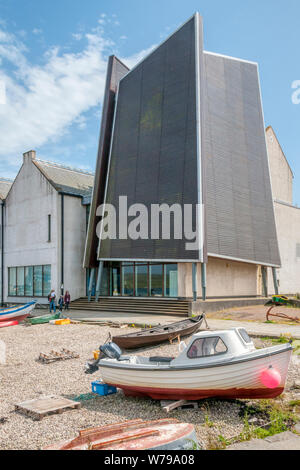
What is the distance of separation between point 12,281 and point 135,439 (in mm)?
37172

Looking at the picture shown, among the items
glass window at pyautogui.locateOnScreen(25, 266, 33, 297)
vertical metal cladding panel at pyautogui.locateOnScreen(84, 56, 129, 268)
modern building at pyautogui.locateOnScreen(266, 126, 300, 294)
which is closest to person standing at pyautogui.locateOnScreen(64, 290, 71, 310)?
vertical metal cladding panel at pyautogui.locateOnScreen(84, 56, 129, 268)

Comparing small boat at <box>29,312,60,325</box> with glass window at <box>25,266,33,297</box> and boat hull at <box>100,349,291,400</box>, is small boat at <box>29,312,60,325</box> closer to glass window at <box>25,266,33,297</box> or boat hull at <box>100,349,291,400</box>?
glass window at <box>25,266,33,297</box>

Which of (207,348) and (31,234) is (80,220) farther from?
(207,348)

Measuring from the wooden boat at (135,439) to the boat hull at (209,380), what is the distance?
2.02 m

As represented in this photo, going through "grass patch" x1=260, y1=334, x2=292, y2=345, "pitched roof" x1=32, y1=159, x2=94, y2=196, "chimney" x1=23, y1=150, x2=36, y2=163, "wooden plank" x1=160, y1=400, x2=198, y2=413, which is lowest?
"wooden plank" x1=160, y1=400, x2=198, y2=413

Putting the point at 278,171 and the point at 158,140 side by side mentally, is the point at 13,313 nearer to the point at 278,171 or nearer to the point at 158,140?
the point at 158,140

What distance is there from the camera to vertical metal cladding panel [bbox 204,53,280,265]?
98.0 feet

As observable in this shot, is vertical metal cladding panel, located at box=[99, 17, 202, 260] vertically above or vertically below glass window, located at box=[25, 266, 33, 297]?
above

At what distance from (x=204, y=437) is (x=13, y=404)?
5.14 metres

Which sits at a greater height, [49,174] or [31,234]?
[49,174]

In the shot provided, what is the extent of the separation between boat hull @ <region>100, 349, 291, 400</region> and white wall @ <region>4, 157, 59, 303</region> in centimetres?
2621

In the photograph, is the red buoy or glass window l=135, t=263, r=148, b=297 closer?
the red buoy

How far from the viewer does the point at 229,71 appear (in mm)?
34500
